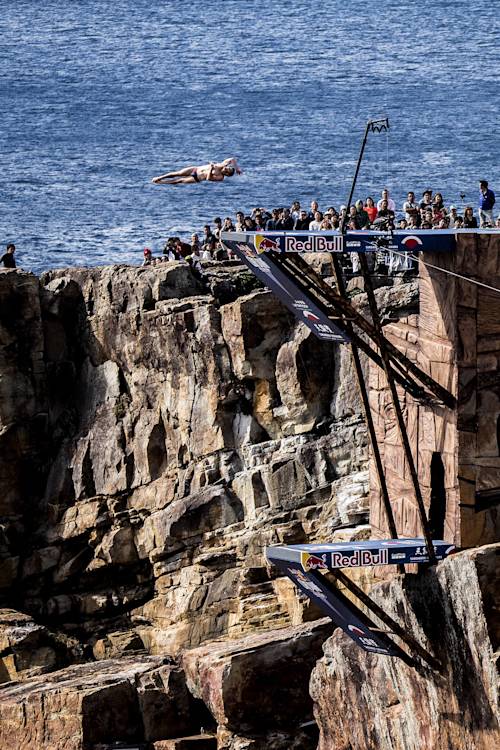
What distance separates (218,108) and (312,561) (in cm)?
11229

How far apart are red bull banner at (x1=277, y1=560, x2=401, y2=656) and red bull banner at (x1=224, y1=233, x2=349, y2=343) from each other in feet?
15.5

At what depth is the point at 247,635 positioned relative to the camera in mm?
57844

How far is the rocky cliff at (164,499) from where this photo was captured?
52312 mm

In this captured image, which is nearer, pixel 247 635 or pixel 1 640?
pixel 247 635

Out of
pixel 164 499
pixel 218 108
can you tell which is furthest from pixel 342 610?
pixel 218 108

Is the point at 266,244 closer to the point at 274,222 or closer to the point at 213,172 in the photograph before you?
the point at 213,172

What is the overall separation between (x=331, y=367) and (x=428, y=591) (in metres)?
18.8

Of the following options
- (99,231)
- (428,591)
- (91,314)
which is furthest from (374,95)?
(428,591)

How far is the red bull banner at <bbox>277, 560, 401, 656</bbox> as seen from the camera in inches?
1709

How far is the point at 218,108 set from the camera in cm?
15288

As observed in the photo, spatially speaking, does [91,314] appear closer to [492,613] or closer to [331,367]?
[331,367]

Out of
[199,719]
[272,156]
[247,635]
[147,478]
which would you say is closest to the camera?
[199,719]

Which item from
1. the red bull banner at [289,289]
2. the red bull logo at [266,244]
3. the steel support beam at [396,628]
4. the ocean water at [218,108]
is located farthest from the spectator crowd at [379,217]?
the ocean water at [218,108]

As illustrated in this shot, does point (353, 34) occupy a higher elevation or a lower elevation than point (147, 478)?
higher
